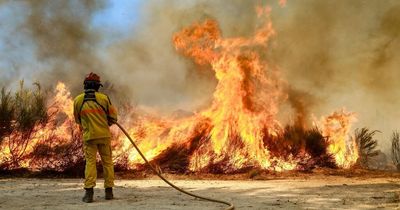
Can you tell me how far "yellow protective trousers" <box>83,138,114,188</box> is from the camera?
5.95 meters

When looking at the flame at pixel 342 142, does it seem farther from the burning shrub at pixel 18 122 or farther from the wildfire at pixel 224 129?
the burning shrub at pixel 18 122

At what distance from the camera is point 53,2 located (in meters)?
16.7

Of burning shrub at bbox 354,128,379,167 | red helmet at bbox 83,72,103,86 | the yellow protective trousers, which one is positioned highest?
red helmet at bbox 83,72,103,86

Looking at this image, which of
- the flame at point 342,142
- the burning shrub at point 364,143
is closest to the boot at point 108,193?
the flame at point 342,142

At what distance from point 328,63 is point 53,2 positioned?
35.3 ft

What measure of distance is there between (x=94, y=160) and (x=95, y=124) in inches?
20.5

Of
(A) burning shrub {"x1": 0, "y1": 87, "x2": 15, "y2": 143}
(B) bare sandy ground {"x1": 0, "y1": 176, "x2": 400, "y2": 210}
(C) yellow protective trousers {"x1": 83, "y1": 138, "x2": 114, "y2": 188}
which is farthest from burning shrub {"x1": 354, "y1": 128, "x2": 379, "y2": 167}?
(A) burning shrub {"x1": 0, "y1": 87, "x2": 15, "y2": 143}

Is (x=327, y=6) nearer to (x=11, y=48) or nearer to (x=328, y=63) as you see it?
(x=328, y=63)

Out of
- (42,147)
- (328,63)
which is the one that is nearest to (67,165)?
(42,147)

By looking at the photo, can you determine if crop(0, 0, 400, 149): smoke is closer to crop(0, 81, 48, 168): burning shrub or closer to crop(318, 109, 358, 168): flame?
crop(318, 109, 358, 168): flame

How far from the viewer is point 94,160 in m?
6.12

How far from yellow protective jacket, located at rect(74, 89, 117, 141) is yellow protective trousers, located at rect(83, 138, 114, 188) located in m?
0.11

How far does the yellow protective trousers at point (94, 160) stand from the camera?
5.95m

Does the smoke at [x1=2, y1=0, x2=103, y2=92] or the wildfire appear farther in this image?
the smoke at [x1=2, y1=0, x2=103, y2=92]
